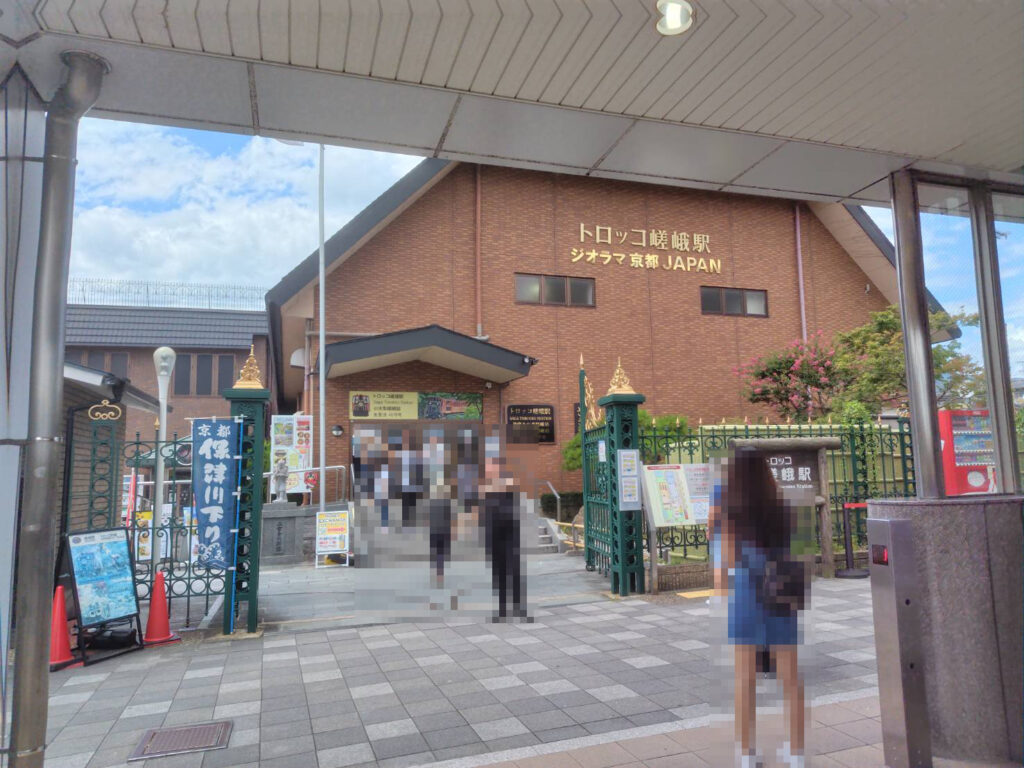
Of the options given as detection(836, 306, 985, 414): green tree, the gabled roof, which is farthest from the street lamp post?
the gabled roof

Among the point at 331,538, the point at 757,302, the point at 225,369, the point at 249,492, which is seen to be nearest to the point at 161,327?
the point at 225,369

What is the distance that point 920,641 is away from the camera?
11.4 ft

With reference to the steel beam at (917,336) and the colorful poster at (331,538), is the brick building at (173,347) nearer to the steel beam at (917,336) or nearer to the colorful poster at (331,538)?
the colorful poster at (331,538)

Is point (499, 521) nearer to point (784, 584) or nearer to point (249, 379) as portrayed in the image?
point (784, 584)

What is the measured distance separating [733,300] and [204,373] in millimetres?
25106

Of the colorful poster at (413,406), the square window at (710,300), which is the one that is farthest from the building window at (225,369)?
the square window at (710,300)

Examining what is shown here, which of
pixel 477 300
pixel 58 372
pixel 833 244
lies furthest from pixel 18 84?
pixel 833 244

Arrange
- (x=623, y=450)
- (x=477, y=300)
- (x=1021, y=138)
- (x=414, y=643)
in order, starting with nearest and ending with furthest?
(x=1021, y=138) < (x=414, y=643) < (x=623, y=450) < (x=477, y=300)

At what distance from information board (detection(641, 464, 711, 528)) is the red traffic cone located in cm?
640

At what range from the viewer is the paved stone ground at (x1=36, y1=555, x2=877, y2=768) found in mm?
4039

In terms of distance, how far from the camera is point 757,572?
3217 mm

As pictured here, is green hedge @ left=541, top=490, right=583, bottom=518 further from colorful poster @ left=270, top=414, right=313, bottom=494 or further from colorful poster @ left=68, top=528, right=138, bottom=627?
colorful poster @ left=68, top=528, right=138, bottom=627

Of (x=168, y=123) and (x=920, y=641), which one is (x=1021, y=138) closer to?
(x=920, y=641)

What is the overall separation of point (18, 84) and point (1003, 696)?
5.62 meters
